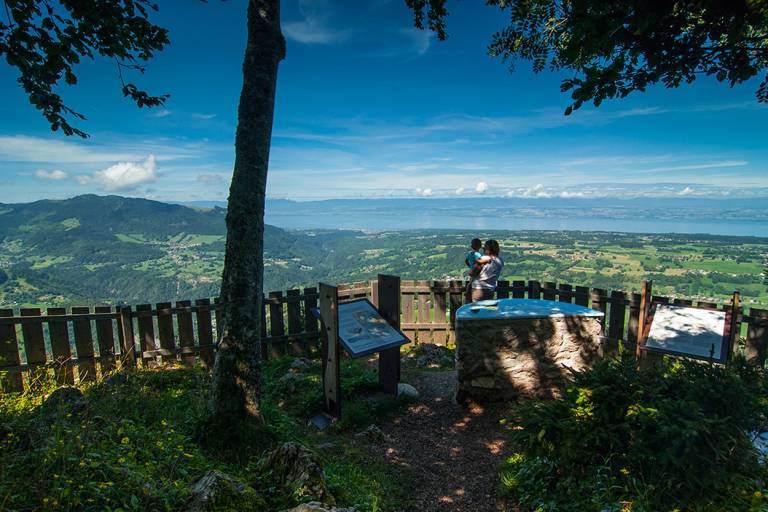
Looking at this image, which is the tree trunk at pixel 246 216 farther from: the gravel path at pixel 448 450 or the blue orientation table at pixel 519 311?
the blue orientation table at pixel 519 311

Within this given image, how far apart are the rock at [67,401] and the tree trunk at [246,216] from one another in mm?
1461

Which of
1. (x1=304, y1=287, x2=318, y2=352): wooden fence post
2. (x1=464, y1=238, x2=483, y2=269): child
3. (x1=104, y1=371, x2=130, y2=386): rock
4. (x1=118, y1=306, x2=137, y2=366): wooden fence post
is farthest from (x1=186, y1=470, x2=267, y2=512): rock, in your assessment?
(x1=464, y1=238, x2=483, y2=269): child

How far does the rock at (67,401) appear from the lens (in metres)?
4.17

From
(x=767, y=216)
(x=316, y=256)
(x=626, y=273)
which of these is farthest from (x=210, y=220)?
(x=767, y=216)

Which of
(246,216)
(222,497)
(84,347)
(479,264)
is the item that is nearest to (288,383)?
(246,216)

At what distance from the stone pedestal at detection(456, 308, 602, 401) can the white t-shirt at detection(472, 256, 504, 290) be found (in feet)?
8.76

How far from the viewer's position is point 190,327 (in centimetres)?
799

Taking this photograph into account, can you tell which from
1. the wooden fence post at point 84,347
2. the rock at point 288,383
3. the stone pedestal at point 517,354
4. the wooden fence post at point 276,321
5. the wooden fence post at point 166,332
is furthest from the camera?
the wooden fence post at point 276,321

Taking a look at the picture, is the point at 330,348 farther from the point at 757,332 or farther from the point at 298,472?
the point at 757,332

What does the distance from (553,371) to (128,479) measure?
586 cm

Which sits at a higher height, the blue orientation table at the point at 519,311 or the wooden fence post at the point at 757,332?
the blue orientation table at the point at 519,311

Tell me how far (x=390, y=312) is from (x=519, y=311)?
2.16 meters

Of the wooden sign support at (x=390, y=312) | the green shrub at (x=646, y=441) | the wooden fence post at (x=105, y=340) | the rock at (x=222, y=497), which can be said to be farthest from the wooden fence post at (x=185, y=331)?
the green shrub at (x=646, y=441)

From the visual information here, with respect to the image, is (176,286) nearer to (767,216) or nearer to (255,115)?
(255,115)
